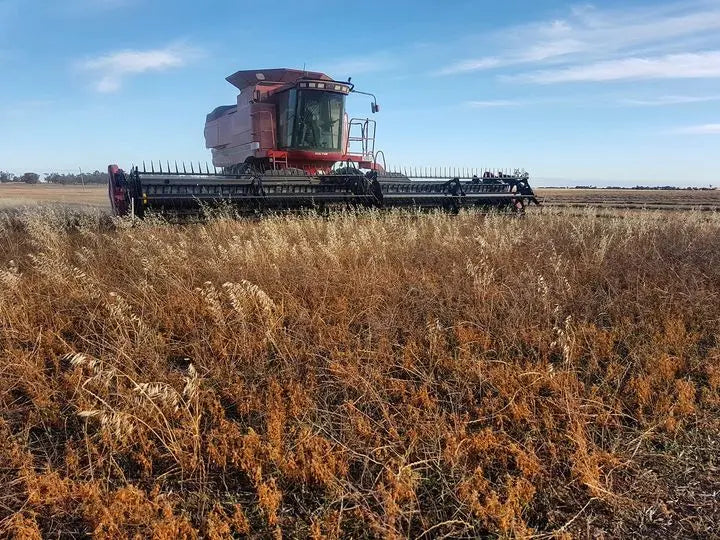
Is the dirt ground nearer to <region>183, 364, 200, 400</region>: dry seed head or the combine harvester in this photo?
the combine harvester

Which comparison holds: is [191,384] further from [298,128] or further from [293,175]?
[298,128]

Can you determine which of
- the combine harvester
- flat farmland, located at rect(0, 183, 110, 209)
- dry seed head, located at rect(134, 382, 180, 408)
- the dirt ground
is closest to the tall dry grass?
dry seed head, located at rect(134, 382, 180, 408)

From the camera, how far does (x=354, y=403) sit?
2.80 meters

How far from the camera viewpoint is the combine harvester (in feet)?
25.5

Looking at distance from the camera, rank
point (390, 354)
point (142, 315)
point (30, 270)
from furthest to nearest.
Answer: point (30, 270)
point (142, 315)
point (390, 354)

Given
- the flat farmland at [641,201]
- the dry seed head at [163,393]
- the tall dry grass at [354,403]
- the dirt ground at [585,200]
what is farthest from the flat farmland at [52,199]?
the flat farmland at [641,201]

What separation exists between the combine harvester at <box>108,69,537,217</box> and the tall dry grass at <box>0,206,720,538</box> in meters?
3.12

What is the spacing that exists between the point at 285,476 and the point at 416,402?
890 millimetres

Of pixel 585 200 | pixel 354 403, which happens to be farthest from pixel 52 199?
pixel 354 403

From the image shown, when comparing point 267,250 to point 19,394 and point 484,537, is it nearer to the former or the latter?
point 19,394

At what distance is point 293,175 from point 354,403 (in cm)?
686

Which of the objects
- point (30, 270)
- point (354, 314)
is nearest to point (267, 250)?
point (354, 314)

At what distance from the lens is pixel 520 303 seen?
409 cm

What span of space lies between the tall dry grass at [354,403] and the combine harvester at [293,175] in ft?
10.2
